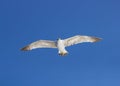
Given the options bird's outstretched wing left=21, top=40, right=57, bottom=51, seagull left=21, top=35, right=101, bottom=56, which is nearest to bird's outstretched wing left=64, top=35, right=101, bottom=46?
seagull left=21, top=35, right=101, bottom=56

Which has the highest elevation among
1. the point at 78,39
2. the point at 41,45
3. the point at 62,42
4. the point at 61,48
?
the point at 41,45

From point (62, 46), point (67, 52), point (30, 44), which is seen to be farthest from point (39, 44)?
point (67, 52)

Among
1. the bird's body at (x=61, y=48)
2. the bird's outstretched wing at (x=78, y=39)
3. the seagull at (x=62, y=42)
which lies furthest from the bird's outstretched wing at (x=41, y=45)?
the bird's outstretched wing at (x=78, y=39)

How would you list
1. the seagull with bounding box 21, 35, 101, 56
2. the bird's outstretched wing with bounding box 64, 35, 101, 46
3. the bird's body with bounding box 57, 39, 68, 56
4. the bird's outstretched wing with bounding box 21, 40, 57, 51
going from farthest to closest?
1. the bird's outstretched wing with bounding box 21, 40, 57, 51
2. the bird's outstretched wing with bounding box 64, 35, 101, 46
3. the seagull with bounding box 21, 35, 101, 56
4. the bird's body with bounding box 57, 39, 68, 56

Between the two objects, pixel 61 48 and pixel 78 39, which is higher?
pixel 78 39

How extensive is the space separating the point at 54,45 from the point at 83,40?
1.11 meters

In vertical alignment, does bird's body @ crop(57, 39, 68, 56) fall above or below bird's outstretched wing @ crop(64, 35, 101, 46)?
below

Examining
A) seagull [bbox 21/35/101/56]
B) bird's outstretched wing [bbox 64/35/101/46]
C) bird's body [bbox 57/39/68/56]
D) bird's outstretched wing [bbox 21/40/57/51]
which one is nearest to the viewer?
bird's body [bbox 57/39/68/56]

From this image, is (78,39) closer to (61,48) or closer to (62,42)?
(62,42)

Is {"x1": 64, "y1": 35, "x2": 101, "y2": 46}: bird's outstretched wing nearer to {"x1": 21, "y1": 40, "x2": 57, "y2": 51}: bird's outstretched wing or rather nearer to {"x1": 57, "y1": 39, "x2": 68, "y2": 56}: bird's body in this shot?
{"x1": 57, "y1": 39, "x2": 68, "y2": 56}: bird's body

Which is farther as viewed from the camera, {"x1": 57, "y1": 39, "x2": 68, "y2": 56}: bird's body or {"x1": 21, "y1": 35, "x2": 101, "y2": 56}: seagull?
{"x1": 21, "y1": 35, "x2": 101, "y2": 56}: seagull

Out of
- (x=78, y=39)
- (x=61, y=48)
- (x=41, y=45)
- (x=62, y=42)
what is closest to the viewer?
(x=61, y=48)

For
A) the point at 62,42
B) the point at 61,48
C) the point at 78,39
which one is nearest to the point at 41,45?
the point at 62,42

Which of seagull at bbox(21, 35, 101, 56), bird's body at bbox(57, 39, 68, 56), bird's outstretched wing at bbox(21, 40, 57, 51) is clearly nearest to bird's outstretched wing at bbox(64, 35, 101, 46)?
seagull at bbox(21, 35, 101, 56)
